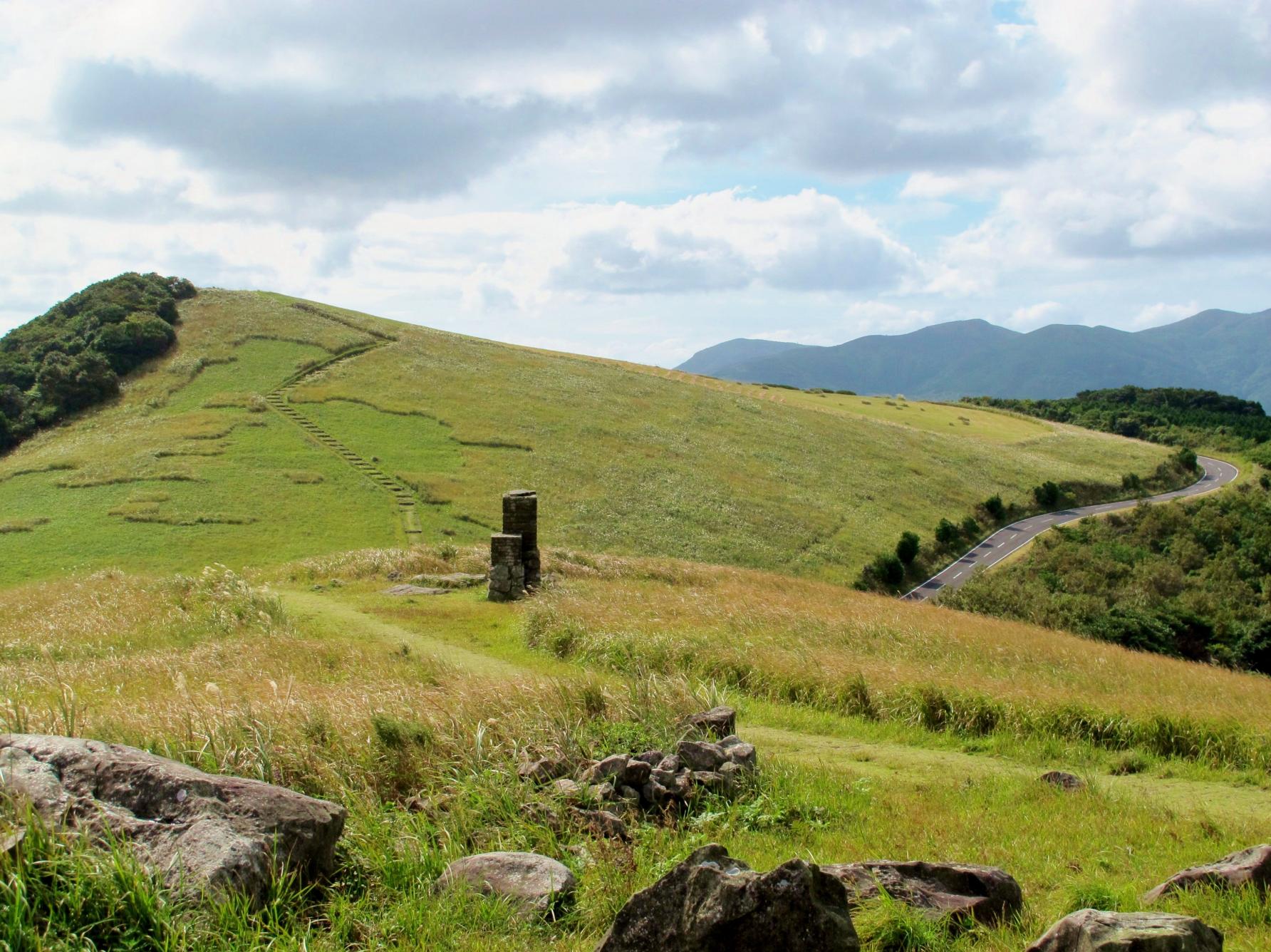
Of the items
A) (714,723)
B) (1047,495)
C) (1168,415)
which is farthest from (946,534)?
(1168,415)

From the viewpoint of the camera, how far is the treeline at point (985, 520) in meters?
50.0

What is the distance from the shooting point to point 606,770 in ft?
26.2

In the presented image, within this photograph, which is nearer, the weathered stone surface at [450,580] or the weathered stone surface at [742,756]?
the weathered stone surface at [742,756]

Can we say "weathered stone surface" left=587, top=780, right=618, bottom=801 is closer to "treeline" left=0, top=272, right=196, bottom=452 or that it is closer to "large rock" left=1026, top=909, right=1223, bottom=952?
"large rock" left=1026, top=909, right=1223, bottom=952

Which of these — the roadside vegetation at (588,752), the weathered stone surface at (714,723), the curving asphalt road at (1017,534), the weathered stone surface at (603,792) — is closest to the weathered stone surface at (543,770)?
the roadside vegetation at (588,752)

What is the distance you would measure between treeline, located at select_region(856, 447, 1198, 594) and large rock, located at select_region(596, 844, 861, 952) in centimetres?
4344

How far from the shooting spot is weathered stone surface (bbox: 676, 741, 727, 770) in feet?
27.7

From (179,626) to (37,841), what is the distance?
1389 cm

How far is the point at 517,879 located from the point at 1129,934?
144 inches

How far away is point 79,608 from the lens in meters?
21.5

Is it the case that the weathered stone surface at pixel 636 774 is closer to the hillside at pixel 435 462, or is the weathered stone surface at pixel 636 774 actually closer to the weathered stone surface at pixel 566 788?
the weathered stone surface at pixel 566 788

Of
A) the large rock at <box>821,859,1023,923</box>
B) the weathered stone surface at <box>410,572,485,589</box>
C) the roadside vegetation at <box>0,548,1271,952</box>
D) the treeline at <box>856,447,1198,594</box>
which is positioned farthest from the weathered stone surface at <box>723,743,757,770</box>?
the treeline at <box>856,447,1198,594</box>

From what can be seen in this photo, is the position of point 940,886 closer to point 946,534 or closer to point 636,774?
point 636,774

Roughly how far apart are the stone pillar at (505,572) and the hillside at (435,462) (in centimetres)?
1557
